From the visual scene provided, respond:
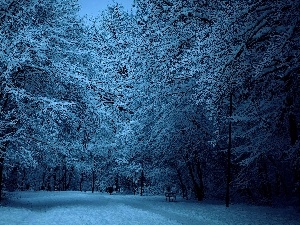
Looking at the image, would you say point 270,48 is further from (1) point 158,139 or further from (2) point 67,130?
(1) point 158,139

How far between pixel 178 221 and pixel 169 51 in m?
5.87

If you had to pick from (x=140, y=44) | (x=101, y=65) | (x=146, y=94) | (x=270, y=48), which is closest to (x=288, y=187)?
(x=146, y=94)

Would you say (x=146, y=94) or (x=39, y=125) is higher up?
(x=146, y=94)

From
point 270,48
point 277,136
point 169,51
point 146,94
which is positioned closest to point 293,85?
point 270,48

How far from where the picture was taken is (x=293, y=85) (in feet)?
35.1

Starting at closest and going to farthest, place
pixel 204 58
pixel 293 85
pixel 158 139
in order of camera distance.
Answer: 1. pixel 204 58
2. pixel 293 85
3. pixel 158 139

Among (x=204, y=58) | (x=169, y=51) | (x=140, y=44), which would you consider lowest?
(x=204, y=58)

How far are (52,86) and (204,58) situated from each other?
9879 millimetres

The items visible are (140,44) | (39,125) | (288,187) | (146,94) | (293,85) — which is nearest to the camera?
(293,85)

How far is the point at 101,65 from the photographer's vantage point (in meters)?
18.0

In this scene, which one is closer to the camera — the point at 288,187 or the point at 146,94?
the point at 146,94

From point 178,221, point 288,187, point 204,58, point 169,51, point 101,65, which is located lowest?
point 178,221

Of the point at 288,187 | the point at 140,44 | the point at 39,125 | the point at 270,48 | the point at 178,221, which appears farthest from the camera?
the point at 288,187

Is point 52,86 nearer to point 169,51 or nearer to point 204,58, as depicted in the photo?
point 169,51
